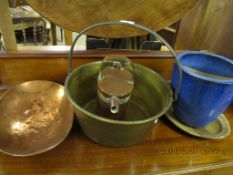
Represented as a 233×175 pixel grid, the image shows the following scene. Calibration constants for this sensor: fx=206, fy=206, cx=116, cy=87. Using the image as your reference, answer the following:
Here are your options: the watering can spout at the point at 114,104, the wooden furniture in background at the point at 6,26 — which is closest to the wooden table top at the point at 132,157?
the watering can spout at the point at 114,104

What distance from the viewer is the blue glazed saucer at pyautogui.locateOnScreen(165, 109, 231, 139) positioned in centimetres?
54

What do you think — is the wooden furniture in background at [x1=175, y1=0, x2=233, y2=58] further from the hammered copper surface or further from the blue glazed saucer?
the hammered copper surface

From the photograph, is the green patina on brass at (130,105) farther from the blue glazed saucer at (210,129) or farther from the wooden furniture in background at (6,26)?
the wooden furniture in background at (6,26)

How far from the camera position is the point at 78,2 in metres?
0.55

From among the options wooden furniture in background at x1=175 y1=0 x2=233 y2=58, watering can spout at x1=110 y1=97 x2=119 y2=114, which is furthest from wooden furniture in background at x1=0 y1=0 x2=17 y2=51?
wooden furniture in background at x1=175 y1=0 x2=233 y2=58

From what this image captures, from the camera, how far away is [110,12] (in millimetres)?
581

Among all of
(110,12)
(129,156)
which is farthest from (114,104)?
(110,12)

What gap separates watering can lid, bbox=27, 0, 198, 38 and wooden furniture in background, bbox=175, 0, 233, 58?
0.35 feet

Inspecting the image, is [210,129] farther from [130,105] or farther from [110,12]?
[110,12]

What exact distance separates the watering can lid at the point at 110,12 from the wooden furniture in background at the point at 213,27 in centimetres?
11

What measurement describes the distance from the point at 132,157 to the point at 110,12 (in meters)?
0.39

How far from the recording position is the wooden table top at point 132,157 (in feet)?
1.47

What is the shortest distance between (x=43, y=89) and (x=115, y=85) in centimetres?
25

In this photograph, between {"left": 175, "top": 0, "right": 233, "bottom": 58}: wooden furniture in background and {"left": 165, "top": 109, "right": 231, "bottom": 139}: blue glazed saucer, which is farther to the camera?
{"left": 175, "top": 0, "right": 233, "bottom": 58}: wooden furniture in background
